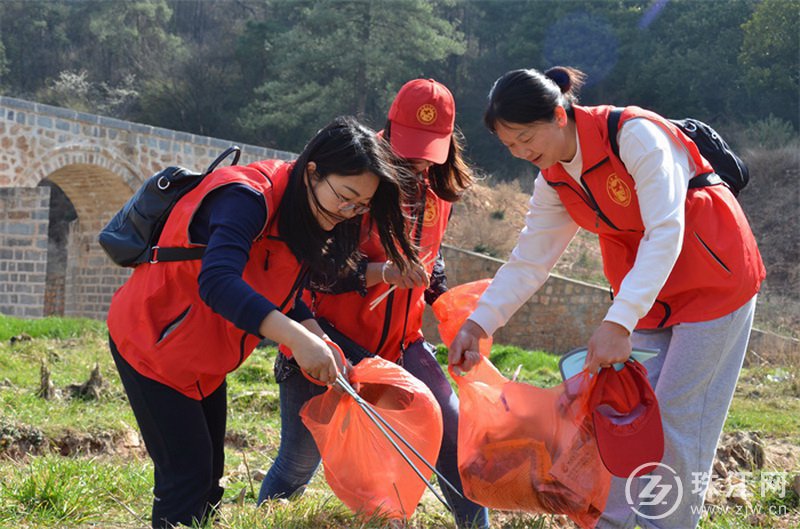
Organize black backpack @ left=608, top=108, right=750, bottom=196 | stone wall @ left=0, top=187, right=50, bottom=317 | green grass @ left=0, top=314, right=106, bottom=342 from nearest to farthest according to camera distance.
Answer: black backpack @ left=608, top=108, right=750, bottom=196, green grass @ left=0, top=314, right=106, bottom=342, stone wall @ left=0, top=187, right=50, bottom=317

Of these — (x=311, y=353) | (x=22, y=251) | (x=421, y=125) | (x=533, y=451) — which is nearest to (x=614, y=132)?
(x=421, y=125)

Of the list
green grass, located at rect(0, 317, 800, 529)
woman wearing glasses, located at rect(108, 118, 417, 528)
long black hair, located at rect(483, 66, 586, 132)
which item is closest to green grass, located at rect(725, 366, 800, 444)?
green grass, located at rect(0, 317, 800, 529)

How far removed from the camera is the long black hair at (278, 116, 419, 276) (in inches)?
96.0

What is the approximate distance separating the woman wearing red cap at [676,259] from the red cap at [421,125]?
440 millimetres

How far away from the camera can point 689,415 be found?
252 centimetres

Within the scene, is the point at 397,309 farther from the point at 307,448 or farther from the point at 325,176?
the point at 325,176

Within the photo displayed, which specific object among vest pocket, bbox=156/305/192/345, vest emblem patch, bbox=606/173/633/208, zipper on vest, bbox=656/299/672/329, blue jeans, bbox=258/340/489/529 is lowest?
blue jeans, bbox=258/340/489/529

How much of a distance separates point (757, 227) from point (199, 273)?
865 inches

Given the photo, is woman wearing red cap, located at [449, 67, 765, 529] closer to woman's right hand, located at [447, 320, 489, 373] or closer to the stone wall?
woman's right hand, located at [447, 320, 489, 373]

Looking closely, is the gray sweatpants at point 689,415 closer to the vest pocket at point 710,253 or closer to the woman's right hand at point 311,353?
the vest pocket at point 710,253

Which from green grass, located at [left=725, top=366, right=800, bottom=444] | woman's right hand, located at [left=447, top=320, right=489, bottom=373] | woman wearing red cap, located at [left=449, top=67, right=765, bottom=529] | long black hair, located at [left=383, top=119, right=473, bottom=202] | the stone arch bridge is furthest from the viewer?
the stone arch bridge

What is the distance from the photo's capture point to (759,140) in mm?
25672

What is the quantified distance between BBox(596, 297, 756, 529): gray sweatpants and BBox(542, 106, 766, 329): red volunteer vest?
57 mm

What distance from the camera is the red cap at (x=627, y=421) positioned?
241 cm
